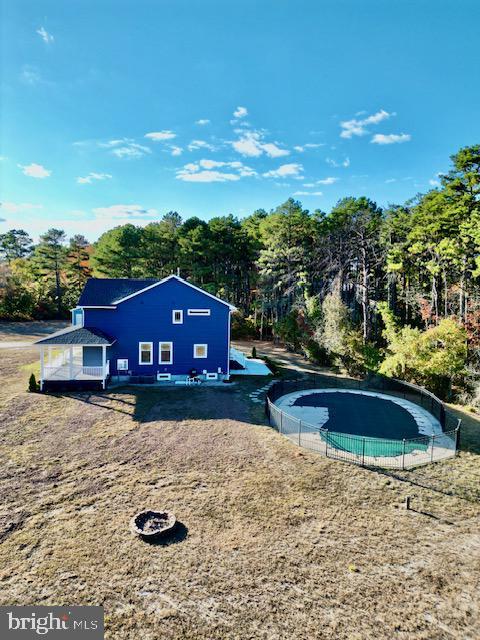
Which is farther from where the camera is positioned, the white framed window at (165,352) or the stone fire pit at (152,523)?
the white framed window at (165,352)

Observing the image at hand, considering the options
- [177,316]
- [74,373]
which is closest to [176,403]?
[177,316]

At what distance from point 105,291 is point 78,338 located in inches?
170

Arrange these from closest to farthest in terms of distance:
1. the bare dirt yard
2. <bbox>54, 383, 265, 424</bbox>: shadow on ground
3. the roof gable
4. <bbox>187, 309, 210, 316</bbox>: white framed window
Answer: the bare dirt yard < <bbox>54, 383, 265, 424</bbox>: shadow on ground < the roof gable < <bbox>187, 309, 210, 316</bbox>: white framed window

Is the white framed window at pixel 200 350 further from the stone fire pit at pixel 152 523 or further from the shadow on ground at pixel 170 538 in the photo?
the shadow on ground at pixel 170 538

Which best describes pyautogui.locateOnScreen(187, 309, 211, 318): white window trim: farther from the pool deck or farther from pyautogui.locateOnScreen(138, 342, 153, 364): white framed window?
the pool deck

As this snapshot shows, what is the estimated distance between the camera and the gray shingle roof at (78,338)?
2017cm

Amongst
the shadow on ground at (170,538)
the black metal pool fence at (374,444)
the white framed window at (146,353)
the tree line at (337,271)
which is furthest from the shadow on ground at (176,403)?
the tree line at (337,271)

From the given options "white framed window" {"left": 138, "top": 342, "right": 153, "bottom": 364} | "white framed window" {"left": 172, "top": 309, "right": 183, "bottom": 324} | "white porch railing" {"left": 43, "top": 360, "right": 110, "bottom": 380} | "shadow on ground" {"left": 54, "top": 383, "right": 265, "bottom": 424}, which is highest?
"white framed window" {"left": 172, "top": 309, "right": 183, "bottom": 324}

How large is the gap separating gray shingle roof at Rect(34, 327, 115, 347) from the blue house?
0.22 m

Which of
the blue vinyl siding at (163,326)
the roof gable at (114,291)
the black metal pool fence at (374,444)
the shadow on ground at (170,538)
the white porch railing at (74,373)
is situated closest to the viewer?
the shadow on ground at (170,538)

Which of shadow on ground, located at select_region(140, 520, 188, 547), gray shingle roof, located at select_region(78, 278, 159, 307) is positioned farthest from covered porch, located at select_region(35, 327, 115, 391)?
shadow on ground, located at select_region(140, 520, 188, 547)

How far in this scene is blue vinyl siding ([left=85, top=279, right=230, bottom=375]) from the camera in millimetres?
22547

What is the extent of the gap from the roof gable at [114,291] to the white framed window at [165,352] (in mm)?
3431

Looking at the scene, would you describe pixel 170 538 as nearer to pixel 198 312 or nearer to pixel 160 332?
pixel 160 332
